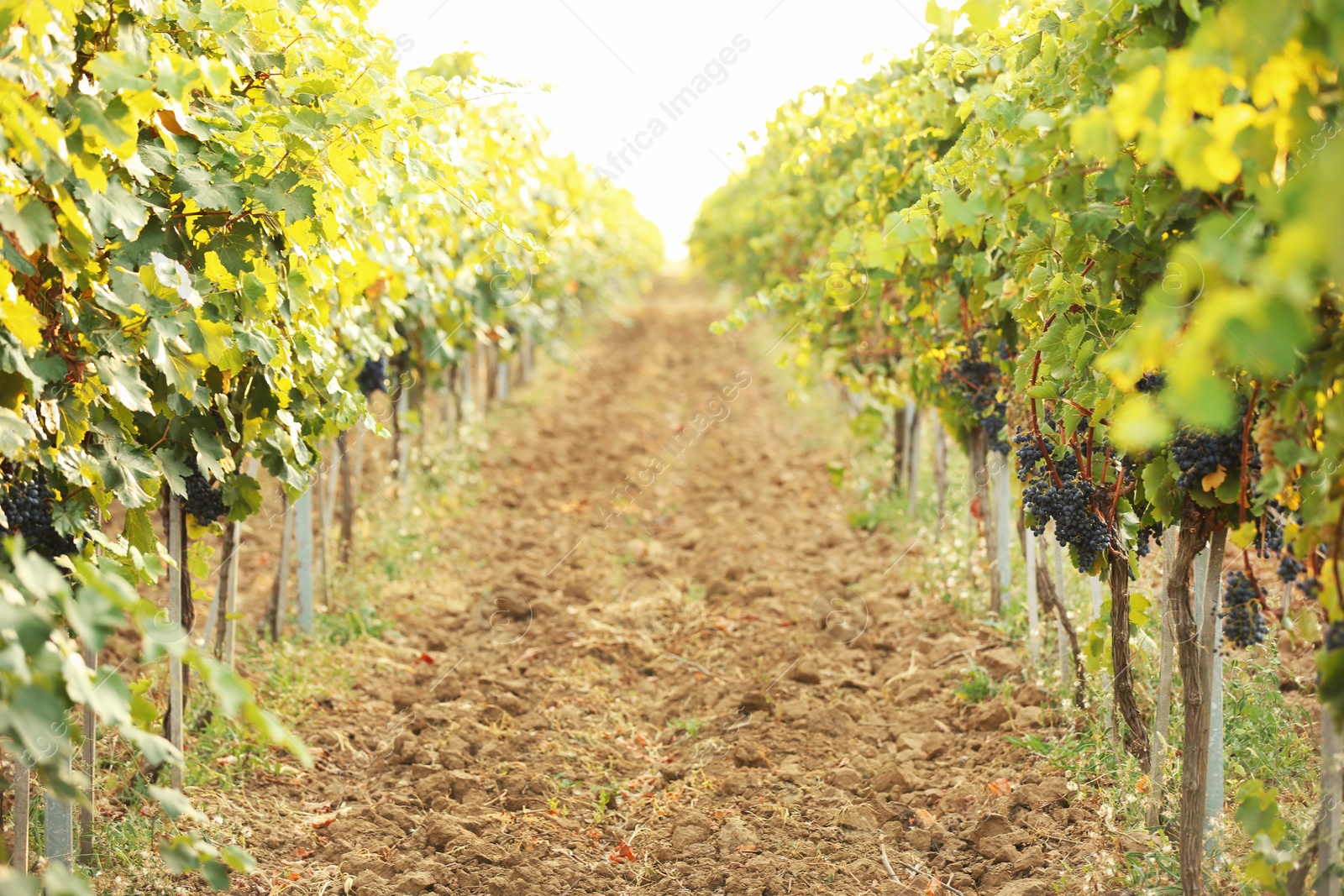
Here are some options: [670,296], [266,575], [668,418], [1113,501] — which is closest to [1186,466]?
[1113,501]

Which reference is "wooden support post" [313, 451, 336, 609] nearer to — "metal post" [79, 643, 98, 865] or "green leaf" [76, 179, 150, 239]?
"metal post" [79, 643, 98, 865]

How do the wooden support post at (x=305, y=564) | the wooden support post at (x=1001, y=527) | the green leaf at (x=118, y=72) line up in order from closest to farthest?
the green leaf at (x=118, y=72)
the wooden support post at (x=1001, y=527)
the wooden support post at (x=305, y=564)

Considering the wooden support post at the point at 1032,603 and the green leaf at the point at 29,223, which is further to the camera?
the wooden support post at the point at 1032,603

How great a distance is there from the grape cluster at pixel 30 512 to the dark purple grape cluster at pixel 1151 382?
2.79m

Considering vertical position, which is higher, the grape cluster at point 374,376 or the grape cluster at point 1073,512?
the grape cluster at point 374,376

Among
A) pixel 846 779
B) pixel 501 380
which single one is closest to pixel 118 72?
pixel 846 779

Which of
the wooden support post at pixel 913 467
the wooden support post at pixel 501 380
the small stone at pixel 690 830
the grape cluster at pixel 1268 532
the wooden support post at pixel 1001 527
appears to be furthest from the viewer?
the wooden support post at pixel 501 380

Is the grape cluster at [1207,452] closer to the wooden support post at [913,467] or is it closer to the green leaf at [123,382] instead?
the green leaf at [123,382]

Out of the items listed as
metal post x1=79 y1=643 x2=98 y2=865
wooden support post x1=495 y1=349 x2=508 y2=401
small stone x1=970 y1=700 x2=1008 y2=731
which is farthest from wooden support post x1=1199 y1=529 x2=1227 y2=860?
wooden support post x1=495 y1=349 x2=508 y2=401

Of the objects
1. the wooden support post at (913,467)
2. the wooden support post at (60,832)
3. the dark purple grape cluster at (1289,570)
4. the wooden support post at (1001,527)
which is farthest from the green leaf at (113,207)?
the wooden support post at (913,467)

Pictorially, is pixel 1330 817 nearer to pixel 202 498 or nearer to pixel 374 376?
pixel 202 498

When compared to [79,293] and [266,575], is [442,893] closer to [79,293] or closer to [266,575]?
[79,293]

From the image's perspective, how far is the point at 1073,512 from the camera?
2959mm

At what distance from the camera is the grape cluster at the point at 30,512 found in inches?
97.3
